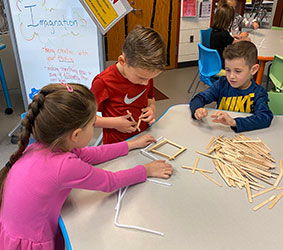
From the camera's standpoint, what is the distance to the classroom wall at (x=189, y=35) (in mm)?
5027

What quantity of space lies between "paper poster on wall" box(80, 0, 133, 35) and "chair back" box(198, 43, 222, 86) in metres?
1.31

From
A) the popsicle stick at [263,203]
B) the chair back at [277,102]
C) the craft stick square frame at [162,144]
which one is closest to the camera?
the popsicle stick at [263,203]

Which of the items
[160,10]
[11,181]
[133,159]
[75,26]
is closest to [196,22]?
[160,10]

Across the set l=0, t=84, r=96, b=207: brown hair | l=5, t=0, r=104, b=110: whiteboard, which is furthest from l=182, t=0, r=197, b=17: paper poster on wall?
l=0, t=84, r=96, b=207: brown hair

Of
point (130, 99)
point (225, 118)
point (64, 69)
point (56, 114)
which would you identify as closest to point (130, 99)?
point (130, 99)

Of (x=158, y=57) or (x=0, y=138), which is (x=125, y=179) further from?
(x=0, y=138)

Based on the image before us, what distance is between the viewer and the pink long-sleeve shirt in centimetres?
85

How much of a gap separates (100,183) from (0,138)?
98.6 inches

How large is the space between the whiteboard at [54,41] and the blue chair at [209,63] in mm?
1281

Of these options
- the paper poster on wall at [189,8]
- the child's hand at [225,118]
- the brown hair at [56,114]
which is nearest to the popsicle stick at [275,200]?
the child's hand at [225,118]

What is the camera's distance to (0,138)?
2947mm

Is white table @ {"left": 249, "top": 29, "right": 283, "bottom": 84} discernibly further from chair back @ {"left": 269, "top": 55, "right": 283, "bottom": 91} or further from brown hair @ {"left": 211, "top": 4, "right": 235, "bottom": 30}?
brown hair @ {"left": 211, "top": 4, "right": 235, "bottom": 30}

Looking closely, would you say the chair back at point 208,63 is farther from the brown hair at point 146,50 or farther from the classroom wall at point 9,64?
the classroom wall at point 9,64

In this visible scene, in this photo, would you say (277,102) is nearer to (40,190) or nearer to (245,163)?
(245,163)
